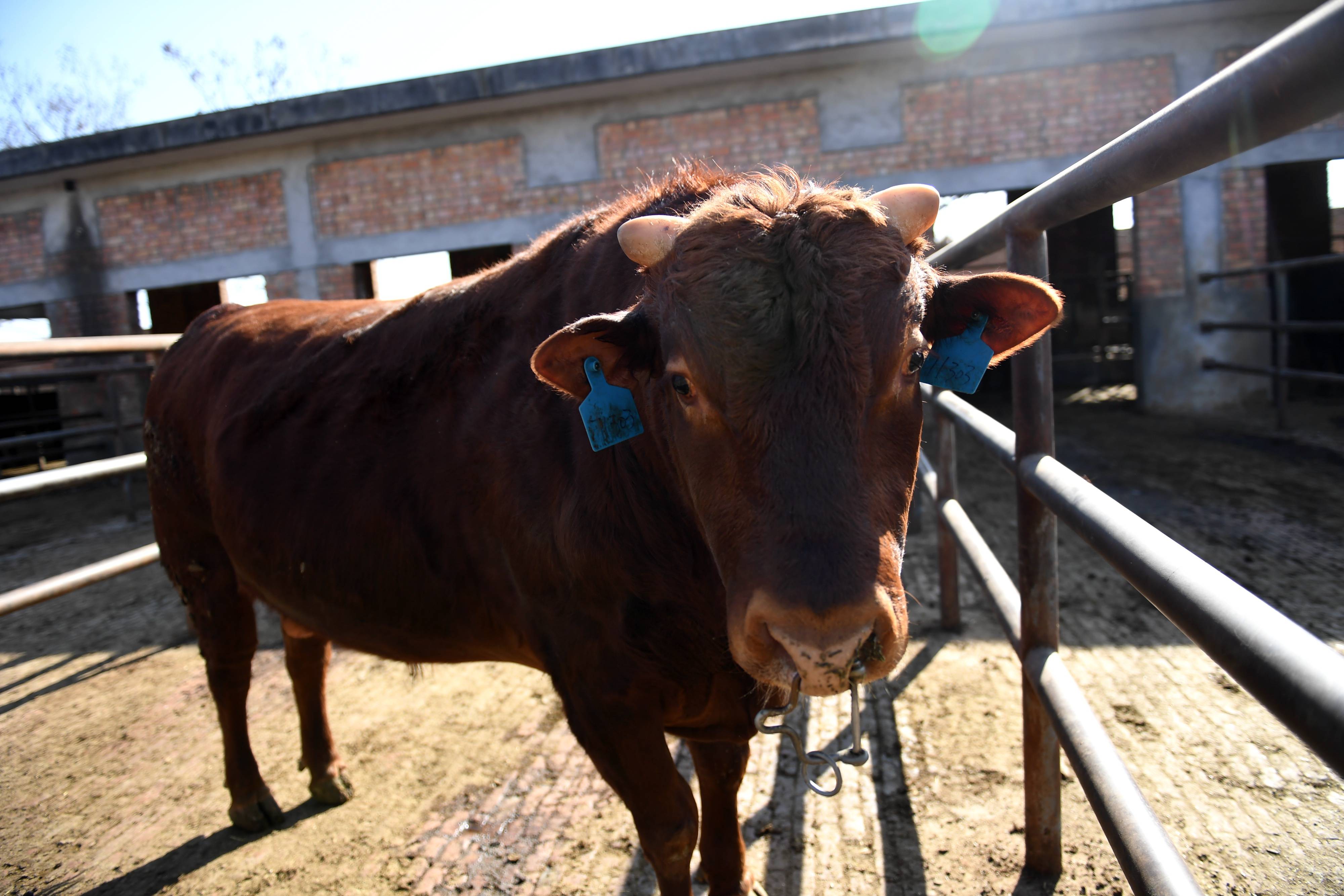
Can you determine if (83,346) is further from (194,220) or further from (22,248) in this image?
(22,248)

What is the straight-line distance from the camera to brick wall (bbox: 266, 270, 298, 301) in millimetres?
11383

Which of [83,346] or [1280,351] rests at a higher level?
[83,346]

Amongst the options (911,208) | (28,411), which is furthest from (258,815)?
(28,411)

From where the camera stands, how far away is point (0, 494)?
300 centimetres

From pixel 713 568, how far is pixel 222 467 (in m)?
1.97

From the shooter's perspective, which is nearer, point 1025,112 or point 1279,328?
point 1279,328

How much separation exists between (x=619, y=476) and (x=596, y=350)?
35 cm

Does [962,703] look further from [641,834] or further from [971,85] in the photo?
[971,85]

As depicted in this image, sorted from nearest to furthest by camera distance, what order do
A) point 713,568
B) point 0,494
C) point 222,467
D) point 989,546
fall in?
1. point 713,568
2. point 222,467
3. point 0,494
4. point 989,546

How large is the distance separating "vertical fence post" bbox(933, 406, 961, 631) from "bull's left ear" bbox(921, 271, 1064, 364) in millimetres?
1995

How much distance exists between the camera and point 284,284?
37.7 ft

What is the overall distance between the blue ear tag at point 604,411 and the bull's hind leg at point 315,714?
5.86 ft

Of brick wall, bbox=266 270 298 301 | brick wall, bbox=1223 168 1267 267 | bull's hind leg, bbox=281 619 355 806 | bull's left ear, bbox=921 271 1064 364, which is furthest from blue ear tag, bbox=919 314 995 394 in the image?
brick wall, bbox=266 270 298 301

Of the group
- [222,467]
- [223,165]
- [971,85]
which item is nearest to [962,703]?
[222,467]
